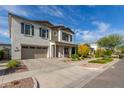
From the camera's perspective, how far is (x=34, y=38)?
77.0 ft

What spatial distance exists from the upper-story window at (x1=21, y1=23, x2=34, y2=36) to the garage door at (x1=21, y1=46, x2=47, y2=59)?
2.29 metres

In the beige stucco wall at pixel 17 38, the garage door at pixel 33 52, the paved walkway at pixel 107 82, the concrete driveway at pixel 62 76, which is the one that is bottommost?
the paved walkway at pixel 107 82

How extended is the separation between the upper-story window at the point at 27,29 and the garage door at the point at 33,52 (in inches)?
90.2

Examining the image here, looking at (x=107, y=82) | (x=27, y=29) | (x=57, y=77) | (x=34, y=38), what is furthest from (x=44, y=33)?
(x=107, y=82)

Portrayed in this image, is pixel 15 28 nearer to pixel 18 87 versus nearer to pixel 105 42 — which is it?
pixel 18 87

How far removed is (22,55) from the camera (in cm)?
2169

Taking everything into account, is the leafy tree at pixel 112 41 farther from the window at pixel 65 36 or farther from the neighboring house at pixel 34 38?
the neighboring house at pixel 34 38

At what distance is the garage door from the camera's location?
2202cm

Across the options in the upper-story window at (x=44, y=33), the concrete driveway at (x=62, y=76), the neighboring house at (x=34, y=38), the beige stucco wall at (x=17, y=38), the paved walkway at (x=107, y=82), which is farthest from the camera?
the upper-story window at (x=44, y=33)

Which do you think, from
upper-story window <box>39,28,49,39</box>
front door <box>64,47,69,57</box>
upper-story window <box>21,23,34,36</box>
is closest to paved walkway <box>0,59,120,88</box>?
upper-story window <box>21,23,34,36</box>

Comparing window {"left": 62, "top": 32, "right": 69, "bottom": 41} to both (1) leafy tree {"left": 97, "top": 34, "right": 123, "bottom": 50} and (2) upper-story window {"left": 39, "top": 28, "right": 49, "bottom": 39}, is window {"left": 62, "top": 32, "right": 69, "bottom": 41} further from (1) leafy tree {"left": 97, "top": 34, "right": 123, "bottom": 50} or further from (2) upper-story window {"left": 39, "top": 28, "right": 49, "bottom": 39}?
(1) leafy tree {"left": 97, "top": 34, "right": 123, "bottom": 50}

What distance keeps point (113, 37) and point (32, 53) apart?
27.4 metres

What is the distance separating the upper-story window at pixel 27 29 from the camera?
21297mm

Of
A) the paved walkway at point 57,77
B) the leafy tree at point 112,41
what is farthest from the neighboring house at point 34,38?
the leafy tree at point 112,41
